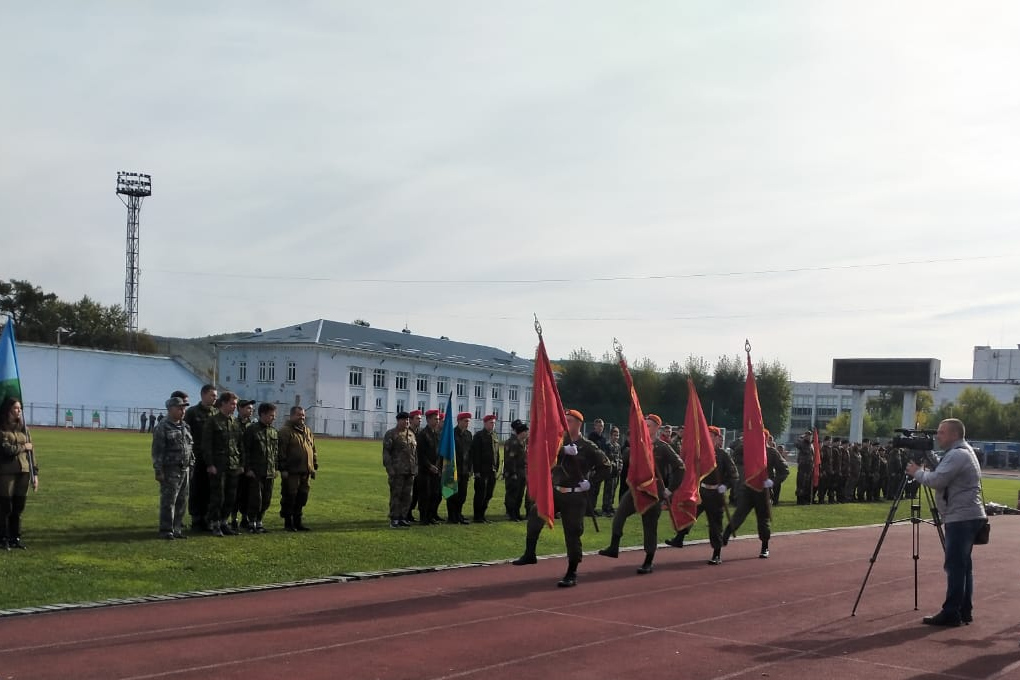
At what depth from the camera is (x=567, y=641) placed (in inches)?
368

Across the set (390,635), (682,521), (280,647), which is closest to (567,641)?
(390,635)

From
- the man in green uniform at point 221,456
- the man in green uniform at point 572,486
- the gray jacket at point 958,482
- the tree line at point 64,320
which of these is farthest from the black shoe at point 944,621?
the tree line at point 64,320

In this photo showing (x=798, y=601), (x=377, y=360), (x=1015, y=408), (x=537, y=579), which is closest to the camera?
(x=798, y=601)

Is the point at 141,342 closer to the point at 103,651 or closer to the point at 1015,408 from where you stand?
the point at 1015,408

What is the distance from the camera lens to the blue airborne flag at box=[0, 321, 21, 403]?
13289 millimetres

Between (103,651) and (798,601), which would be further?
(798,601)

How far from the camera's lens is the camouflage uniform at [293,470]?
16.1 metres

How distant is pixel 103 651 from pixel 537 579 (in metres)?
5.81

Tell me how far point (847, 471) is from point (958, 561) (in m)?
23.1

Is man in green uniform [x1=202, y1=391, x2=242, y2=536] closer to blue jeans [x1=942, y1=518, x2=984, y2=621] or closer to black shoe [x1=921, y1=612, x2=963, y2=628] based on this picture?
black shoe [x1=921, y1=612, x2=963, y2=628]

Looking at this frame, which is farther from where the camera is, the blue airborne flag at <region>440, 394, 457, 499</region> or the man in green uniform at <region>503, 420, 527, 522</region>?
the man in green uniform at <region>503, 420, 527, 522</region>

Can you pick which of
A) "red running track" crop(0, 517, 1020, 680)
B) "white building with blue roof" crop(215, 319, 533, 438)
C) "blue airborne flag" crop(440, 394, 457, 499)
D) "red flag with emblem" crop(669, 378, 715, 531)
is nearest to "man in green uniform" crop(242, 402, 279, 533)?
"red running track" crop(0, 517, 1020, 680)

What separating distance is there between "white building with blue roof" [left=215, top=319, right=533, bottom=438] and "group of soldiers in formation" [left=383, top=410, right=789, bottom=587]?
5426 centimetres

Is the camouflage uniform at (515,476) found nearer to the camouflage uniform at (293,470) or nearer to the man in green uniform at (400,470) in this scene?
the man in green uniform at (400,470)
